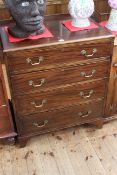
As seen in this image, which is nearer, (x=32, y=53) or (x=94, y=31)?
(x=32, y=53)

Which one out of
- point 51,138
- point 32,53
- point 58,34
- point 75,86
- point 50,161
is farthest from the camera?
point 51,138

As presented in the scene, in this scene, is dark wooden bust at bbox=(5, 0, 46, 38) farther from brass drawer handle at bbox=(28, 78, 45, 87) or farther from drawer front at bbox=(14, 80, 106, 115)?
drawer front at bbox=(14, 80, 106, 115)

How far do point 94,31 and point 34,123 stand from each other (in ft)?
2.42

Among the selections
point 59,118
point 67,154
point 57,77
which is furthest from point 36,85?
point 67,154

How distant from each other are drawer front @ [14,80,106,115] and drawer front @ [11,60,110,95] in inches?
1.9

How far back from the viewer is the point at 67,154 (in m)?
1.67

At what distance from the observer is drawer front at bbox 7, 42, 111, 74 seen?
128cm

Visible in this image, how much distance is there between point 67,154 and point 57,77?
601 mm

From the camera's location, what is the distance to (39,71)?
4.51 ft

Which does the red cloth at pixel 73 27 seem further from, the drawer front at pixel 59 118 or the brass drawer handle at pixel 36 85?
the drawer front at pixel 59 118

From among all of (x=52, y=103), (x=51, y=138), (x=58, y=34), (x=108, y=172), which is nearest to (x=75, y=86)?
(x=52, y=103)

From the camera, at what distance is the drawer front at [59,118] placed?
1.59 m

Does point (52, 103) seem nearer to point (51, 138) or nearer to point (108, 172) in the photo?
point (51, 138)

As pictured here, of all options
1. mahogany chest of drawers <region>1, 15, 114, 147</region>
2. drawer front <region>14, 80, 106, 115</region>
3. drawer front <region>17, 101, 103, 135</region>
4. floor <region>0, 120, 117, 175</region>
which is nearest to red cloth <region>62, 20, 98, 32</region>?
mahogany chest of drawers <region>1, 15, 114, 147</region>
